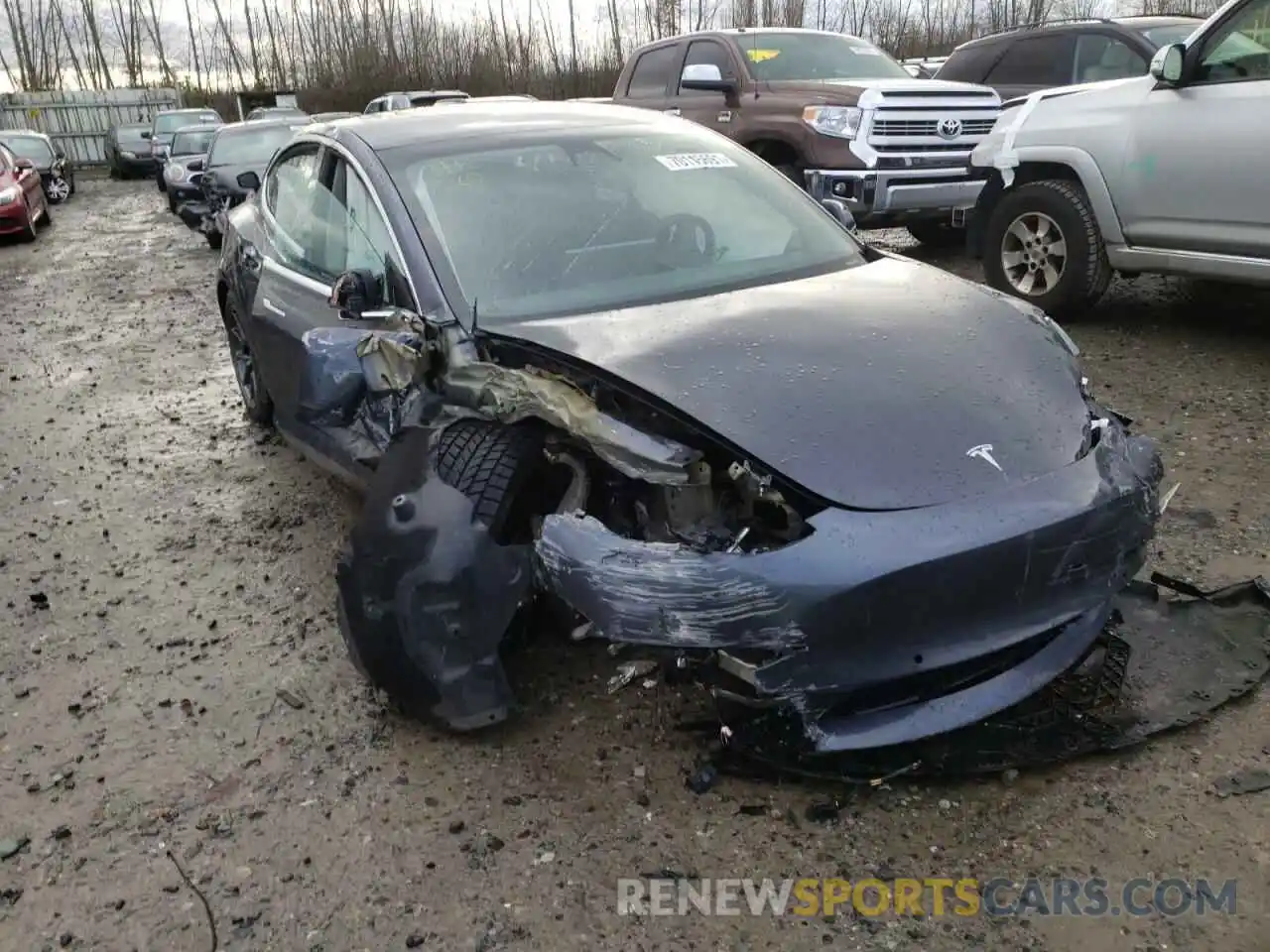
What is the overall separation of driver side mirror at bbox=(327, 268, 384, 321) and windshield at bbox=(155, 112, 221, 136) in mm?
21559

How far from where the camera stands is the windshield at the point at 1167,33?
8375 mm

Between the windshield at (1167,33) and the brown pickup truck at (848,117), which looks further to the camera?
the windshield at (1167,33)

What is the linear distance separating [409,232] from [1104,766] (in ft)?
8.68

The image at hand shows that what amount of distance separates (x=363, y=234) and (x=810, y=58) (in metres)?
6.63

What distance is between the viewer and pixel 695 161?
3.94 m

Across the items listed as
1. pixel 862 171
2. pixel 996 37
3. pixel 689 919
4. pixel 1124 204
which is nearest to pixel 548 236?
pixel 689 919

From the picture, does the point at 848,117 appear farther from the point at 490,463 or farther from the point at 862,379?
the point at 490,463

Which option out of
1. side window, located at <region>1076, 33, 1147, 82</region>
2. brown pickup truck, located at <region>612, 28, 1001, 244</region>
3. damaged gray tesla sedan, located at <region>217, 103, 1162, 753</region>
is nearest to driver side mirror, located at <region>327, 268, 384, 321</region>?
damaged gray tesla sedan, located at <region>217, 103, 1162, 753</region>

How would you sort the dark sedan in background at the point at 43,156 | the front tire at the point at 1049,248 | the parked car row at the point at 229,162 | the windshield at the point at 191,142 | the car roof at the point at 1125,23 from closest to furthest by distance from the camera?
the front tire at the point at 1049,248 < the car roof at the point at 1125,23 < the parked car row at the point at 229,162 < the windshield at the point at 191,142 < the dark sedan in background at the point at 43,156

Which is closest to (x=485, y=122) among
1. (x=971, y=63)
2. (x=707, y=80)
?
(x=707, y=80)

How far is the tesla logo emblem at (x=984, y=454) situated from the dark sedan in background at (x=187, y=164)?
14.2 metres

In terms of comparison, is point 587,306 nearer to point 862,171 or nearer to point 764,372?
point 764,372

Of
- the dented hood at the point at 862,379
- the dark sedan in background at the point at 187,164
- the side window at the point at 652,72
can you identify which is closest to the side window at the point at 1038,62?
the side window at the point at 652,72

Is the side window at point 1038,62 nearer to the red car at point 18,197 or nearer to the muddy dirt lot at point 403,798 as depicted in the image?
the muddy dirt lot at point 403,798
